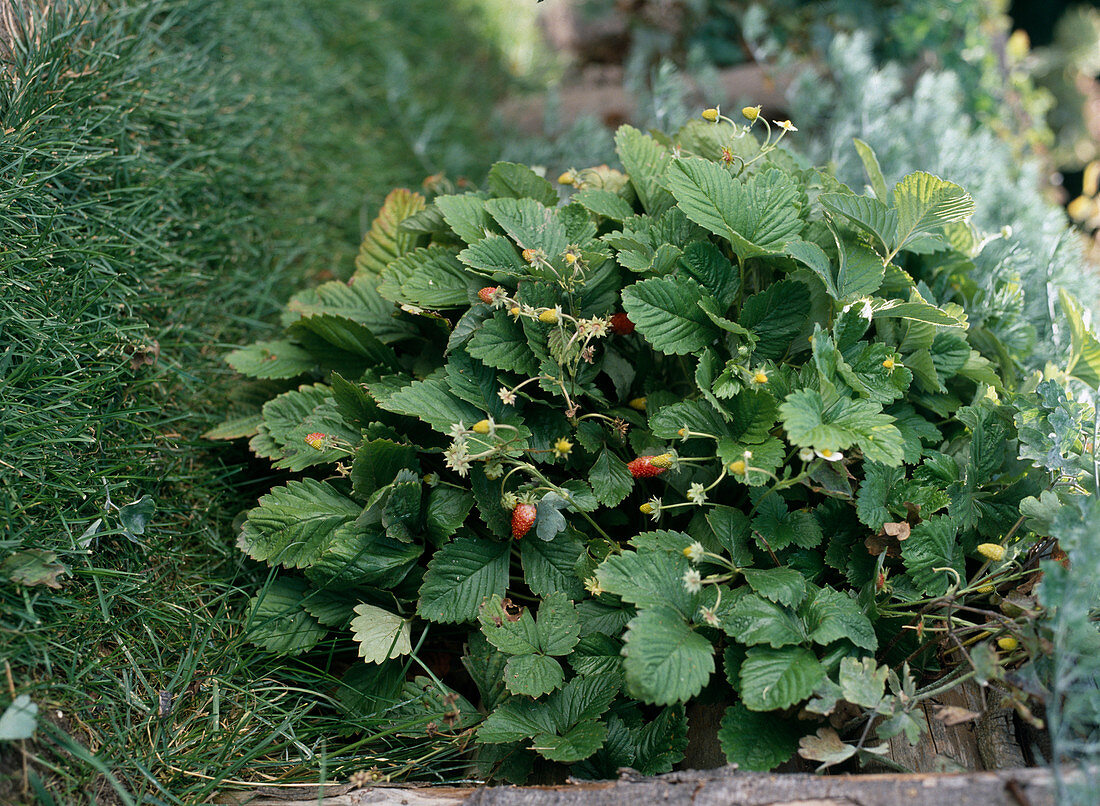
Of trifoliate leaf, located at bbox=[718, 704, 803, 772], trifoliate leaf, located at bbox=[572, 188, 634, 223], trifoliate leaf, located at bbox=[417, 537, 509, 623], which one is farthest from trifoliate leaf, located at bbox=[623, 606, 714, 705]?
trifoliate leaf, located at bbox=[572, 188, 634, 223]

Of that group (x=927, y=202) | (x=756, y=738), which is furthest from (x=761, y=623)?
(x=927, y=202)

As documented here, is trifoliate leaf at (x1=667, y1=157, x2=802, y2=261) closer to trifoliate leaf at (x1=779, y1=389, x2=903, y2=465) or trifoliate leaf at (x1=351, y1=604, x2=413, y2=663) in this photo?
trifoliate leaf at (x1=779, y1=389, x2=903, y2=465)

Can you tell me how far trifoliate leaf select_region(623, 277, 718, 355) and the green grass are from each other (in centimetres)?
86

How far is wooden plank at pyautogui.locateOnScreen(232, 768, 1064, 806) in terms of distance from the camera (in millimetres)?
1010

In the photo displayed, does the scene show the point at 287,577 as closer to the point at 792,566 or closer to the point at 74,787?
the point at 74,787

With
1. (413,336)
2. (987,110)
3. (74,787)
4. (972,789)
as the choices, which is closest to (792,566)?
(972,789)

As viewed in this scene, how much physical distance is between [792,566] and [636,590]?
1.09 feet

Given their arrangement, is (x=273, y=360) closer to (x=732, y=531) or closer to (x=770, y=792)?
(x=732, y=531)

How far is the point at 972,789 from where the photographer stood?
3.34 feet

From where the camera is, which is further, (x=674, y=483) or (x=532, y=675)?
(x=674, y=483)

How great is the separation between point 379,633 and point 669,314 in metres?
0.79

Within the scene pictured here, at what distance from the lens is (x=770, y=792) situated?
3.54 ft

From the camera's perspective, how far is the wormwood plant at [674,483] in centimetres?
124

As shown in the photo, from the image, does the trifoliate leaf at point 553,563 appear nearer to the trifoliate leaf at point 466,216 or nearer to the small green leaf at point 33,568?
the trifoliate leaf at point 466,216
